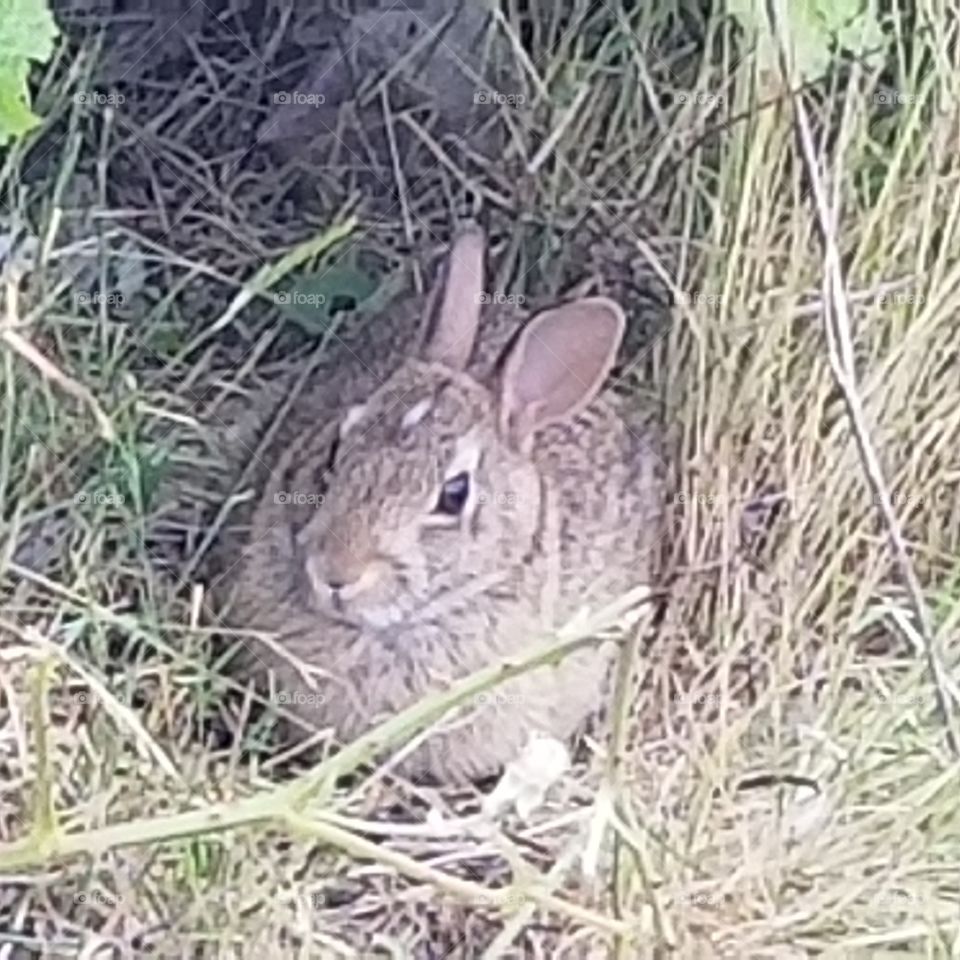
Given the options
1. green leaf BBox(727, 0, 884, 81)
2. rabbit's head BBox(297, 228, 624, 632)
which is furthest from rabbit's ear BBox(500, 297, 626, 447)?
green leaf BBox(727, 0, 884, 81)

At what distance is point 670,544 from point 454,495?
8cm

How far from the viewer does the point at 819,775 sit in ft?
2.60

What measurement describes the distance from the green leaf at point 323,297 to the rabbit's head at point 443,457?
0.03 metres

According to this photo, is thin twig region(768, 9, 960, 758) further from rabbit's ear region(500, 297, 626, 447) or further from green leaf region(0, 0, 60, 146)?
green leaf region(0, 0, 60, 146)

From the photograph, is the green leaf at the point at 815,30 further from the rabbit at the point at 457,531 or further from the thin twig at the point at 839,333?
the rabbit at the point at 457,531

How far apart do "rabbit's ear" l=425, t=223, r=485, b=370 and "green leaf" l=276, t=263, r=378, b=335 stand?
0.03m

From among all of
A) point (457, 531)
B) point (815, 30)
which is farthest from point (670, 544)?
point (815, 30)

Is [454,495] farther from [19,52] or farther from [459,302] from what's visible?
[19,52]

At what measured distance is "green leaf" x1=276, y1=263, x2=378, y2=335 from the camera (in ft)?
2.49

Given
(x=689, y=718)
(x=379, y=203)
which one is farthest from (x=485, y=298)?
(x=689, y=718)

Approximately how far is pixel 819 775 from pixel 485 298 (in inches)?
8.5

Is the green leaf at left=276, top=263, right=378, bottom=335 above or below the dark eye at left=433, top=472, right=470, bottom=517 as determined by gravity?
above

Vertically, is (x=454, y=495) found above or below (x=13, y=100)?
below

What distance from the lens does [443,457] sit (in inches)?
30.0
